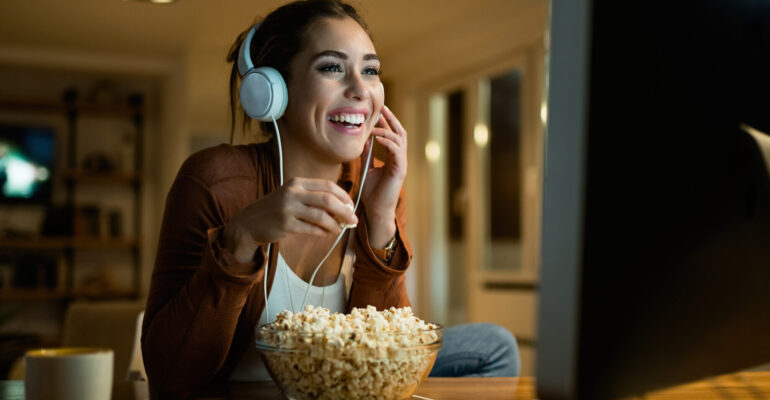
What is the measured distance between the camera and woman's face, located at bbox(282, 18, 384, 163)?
1040mm

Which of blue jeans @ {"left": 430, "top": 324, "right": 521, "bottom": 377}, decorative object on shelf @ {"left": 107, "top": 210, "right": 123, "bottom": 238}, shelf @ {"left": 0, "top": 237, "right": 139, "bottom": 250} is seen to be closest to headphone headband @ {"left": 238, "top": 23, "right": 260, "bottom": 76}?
blue jeans @ {"left": 430, "top": 324, "right": 521, "bottom": 377}

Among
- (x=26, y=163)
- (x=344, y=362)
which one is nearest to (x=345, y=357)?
(x=344, y=362)

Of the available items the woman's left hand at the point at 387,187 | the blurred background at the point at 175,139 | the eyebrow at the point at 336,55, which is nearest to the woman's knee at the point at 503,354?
the woman's left hand at the point at 387,187

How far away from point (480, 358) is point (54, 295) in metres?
5.19

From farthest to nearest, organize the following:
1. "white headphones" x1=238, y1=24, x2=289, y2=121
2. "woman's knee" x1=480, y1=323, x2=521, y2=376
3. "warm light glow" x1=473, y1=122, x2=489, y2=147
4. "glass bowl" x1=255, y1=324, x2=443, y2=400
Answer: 1. "warm light glow" x1=473, y1=122, x2=489, y2=147
2. "woman's knee" x1=480, y1=323, x2=521, y2=376
3. "white headphones" x1=238, y1=24, x2=289, y2=121
4. "glass bowl" x1=255, y1=324, x2=443, y2=400

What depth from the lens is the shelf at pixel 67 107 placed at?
5.70 metres

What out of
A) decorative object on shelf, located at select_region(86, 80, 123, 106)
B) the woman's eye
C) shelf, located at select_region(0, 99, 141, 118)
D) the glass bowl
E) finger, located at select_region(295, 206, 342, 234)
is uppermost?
decorative object on shelf, located at select_region(86, 80, 123, 106)

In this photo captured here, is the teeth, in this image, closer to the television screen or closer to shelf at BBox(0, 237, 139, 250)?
shelf at BBox(0, 237, 139, 250)

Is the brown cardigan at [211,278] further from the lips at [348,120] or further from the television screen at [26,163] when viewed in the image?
Answer: the television screen at [26,163]

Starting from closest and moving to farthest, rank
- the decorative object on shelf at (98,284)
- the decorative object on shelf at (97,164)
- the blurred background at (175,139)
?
the blurred background at (175,139) < the decorative object on shelf at (98,284) < the decorative object on shelf at (97,164)

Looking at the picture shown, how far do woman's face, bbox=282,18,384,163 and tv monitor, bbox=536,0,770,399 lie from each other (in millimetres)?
635

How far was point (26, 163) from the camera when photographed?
5766 mm

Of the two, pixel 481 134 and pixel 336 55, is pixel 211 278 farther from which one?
pixel 481 134

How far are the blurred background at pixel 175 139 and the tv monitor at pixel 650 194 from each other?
365 cm
